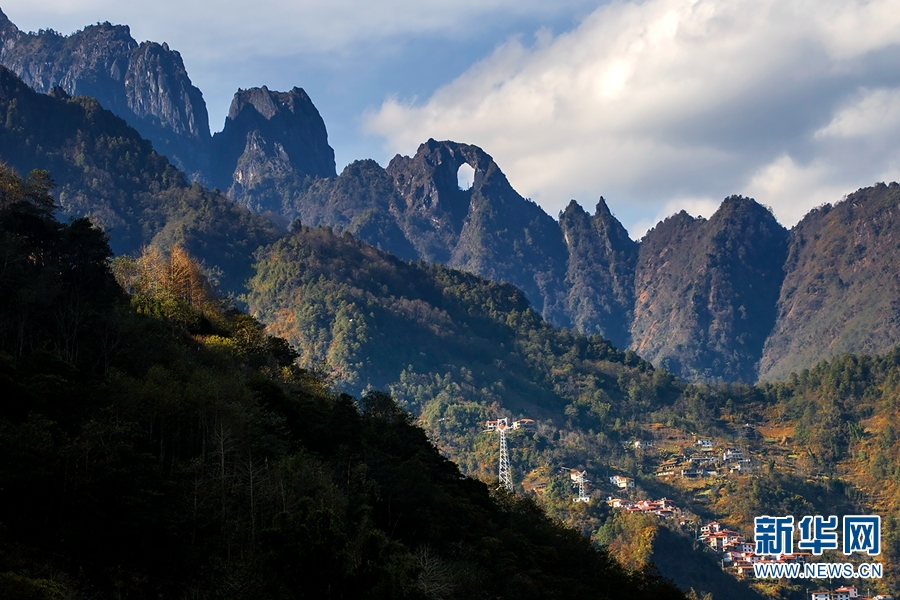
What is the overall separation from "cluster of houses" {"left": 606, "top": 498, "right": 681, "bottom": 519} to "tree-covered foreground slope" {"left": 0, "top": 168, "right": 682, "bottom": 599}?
4784cm

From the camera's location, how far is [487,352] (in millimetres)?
146500

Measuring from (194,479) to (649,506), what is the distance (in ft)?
254

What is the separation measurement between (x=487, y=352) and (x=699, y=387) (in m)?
30.6

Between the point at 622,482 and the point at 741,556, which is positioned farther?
the point at 622,482

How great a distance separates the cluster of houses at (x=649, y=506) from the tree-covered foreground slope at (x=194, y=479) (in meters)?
47.8

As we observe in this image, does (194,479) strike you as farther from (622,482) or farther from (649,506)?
(622,482)

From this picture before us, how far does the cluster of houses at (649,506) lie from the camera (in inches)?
3873

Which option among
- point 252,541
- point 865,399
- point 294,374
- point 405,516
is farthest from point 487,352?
point 252,541

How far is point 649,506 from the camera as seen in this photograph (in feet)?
330

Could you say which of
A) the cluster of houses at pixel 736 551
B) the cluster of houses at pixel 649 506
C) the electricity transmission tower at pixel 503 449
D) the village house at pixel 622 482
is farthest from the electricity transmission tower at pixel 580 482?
the cluster of houses at pixel 736 551

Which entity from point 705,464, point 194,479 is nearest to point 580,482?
point 705,464

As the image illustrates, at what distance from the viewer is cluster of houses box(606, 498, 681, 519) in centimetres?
9838

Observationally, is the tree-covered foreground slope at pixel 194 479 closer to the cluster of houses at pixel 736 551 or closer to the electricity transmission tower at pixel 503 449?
the cluster of houses at pixel 736 551

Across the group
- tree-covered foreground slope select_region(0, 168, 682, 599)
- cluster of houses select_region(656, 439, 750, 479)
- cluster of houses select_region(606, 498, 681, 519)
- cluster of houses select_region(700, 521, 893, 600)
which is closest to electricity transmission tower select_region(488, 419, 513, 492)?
cluster of houses select_region(606, 498, 681, 519)
